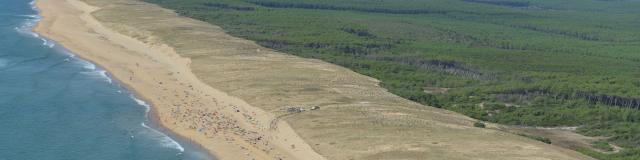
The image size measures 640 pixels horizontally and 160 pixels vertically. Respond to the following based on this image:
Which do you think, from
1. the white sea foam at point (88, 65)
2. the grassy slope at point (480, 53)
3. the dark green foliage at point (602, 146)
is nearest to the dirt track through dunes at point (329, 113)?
the grassy slope at point (480, 53)

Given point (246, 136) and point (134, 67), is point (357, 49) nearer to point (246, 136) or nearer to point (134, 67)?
point (134, 67)

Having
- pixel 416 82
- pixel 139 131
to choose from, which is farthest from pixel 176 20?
pixel 139 131

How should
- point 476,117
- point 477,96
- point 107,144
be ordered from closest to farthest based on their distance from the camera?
point 107,144, point 476,117, point 477,96

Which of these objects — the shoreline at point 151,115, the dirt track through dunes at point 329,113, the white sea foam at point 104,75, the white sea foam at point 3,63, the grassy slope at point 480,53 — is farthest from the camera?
the white sea foam at point 3,63

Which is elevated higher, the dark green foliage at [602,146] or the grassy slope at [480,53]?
the dark green foliage at [602,146]

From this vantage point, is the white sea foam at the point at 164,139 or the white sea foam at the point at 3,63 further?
the white sea foam at the point at 3,63

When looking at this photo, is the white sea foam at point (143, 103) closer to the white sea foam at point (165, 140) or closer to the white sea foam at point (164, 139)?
the white sea foam at point (164, 139)

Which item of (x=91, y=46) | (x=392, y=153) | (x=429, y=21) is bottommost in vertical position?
(x=429, y=21)
